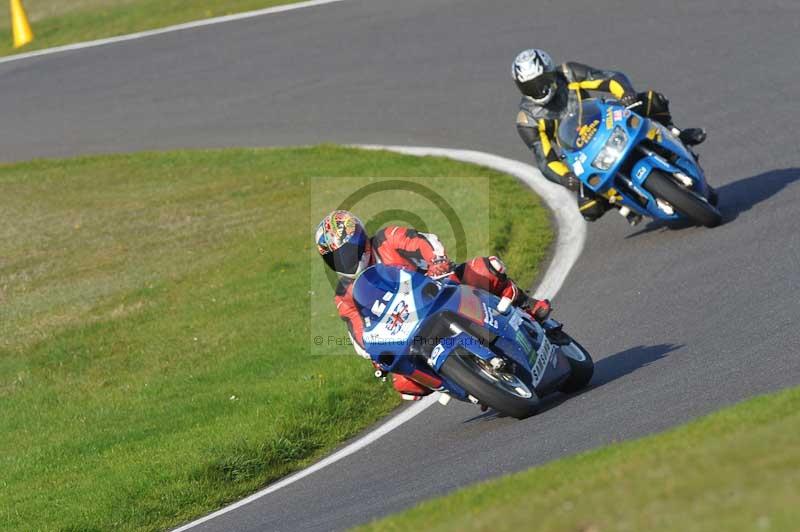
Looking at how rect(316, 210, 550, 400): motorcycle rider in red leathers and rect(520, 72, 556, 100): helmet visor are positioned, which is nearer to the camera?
rect(316, 210, 550, 400): motorcycle rider in red leathers

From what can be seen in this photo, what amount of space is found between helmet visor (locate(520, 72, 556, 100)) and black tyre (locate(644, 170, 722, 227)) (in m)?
1.41

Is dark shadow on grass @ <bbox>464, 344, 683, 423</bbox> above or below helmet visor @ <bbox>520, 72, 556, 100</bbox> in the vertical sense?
below

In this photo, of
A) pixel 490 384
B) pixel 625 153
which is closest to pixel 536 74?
pixel 625 153

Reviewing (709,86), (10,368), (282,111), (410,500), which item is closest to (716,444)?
(410,500)

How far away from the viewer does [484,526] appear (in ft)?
18.0

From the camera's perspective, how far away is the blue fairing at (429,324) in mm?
8773

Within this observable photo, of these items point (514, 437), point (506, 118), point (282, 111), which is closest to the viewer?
point (514, 437)

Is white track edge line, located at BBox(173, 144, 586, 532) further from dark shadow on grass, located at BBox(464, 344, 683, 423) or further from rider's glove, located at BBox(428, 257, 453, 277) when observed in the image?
rider's glove, located at BBox(428, 257, 453, 277)

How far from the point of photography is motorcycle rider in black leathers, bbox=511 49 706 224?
510 inches

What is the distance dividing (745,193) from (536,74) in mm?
2423

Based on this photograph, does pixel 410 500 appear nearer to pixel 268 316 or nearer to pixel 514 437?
pixel 514 437

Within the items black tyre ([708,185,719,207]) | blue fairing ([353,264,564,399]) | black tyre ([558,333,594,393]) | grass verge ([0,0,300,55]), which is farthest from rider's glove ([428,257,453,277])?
grass verge ([0,0,300,55])

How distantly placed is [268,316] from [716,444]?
26.6 feet

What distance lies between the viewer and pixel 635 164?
1262 centimetres
